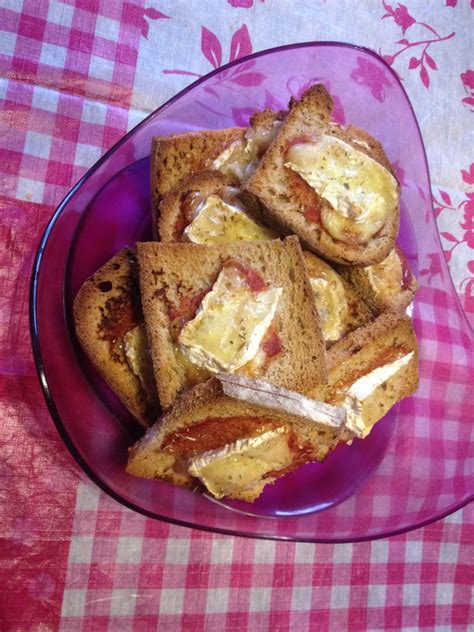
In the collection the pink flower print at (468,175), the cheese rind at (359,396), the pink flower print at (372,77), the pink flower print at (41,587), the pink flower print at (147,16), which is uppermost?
the pink flower print at (147,16)

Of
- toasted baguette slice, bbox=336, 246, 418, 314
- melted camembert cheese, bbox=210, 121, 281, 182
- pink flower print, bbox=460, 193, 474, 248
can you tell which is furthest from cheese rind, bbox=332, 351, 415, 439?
pink flower print, bbox=460, 193, 474, 248

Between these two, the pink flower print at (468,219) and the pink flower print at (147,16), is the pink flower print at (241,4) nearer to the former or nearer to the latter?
the pink flower print at (147,16)

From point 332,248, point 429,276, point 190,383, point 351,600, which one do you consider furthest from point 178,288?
point 351,600

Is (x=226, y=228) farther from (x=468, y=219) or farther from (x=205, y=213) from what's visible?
(x=468, y=219)

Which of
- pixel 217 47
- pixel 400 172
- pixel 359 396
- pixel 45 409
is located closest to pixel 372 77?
pixel 400 172

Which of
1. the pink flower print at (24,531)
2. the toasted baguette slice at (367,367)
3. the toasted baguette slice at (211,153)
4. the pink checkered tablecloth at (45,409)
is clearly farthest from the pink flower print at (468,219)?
the pink flower print at (24,531)

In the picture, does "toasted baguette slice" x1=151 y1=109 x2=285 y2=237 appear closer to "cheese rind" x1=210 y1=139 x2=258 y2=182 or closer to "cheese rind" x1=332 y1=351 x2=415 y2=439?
"cheese rind" x1=210 y1=139 x2=258 y2=182
